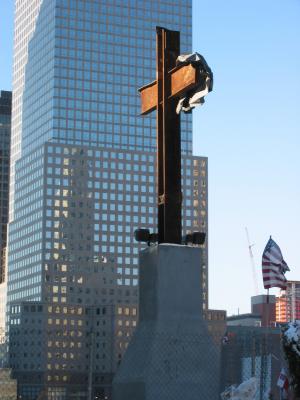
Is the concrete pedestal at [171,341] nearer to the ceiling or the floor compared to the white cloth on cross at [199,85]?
nearer to the floor

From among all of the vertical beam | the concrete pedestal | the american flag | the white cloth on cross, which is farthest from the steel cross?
Answer: the american flag

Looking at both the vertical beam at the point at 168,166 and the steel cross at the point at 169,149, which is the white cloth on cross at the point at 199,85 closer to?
the steel cross at the point at 169,149

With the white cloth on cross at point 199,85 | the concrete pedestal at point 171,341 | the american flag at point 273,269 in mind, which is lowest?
the concrete pedestal at point 171,341

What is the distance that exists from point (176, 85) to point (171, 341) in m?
4.96

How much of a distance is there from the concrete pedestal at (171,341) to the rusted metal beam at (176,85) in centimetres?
307

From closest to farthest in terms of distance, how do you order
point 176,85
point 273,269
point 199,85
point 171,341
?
point 171,341 < point 199,85 < point 176,85 < point 273,269

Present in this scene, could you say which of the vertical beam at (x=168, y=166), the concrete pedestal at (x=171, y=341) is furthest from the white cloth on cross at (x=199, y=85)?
the concrete pedestal at (x=171, y=341)

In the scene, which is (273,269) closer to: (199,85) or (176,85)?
(176,85)

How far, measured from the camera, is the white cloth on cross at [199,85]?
17484 mm

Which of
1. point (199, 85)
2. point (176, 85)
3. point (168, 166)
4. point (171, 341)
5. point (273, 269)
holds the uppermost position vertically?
point (176, 85)

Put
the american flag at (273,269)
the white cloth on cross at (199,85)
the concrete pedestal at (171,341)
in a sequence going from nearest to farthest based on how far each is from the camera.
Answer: the concrete pedestal at (171,341), the white cloth on cross at (199,85), the american flag at (273,269)

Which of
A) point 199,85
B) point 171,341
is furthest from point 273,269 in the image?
point 199,85

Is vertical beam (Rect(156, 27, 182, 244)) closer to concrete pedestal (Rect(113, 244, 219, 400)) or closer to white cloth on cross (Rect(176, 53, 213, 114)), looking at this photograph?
white cloth on cross (Rect(176, 53, 213, 114))

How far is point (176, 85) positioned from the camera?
1836 cm
